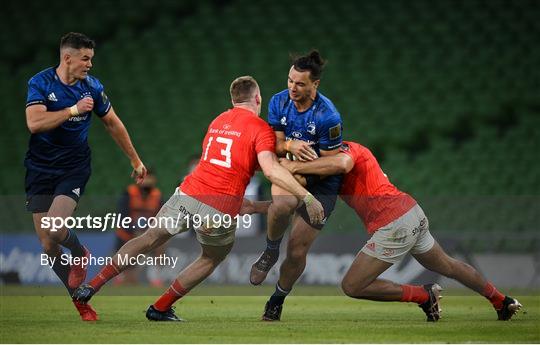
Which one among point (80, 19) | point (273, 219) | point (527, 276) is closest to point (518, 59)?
point (527, 276)

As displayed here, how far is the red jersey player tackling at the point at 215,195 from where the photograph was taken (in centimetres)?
695

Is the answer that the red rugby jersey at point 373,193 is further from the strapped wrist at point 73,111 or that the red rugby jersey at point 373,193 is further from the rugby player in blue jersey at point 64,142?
the strapped wrist at point 73,111

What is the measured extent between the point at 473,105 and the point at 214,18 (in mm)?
4681

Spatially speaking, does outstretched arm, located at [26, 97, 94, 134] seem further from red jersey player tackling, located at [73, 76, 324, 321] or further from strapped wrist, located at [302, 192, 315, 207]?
strapped wrist, located at [302, 192, 315, 207]

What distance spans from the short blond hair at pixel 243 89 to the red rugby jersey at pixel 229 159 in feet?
0.27

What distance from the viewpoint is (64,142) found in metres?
7.60

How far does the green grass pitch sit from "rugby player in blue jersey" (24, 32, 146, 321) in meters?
0.59

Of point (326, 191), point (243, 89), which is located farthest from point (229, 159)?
point (326, 191)

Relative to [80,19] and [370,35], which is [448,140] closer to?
[370,35]

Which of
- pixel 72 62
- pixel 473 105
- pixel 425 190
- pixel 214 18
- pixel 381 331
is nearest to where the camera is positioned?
pixel 381 331

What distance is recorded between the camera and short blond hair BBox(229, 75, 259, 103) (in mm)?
7090

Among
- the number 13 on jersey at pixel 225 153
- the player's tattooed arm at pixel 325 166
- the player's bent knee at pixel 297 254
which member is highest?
the number 13 on jersey at pixel 225 153

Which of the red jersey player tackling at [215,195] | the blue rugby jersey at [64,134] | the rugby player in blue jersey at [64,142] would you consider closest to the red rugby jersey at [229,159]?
the red jersey player tackling at [215,195]

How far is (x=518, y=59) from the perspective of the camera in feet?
51.9
